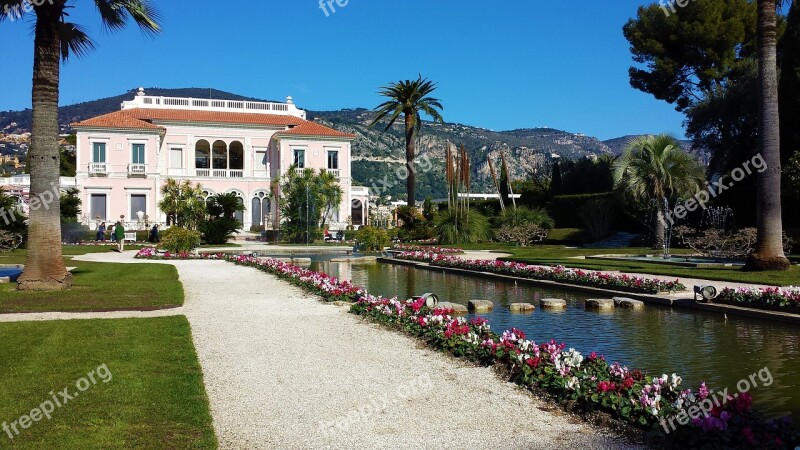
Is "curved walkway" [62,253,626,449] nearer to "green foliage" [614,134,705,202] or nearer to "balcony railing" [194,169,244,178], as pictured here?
"green foliage" [614,134,705,202]

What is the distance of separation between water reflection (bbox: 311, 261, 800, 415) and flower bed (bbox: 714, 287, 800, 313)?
0.43m

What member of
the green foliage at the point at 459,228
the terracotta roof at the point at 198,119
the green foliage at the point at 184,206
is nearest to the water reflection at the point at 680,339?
the green foliage at the point at 459,228

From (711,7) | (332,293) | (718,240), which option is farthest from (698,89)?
(332,293)

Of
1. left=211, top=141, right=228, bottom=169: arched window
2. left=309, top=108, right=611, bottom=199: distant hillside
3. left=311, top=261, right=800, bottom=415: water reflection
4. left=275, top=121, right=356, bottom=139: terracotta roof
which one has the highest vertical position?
left=309, top=108, right=611, bottom=199: distant hillside

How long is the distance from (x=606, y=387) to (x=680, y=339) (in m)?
4.62

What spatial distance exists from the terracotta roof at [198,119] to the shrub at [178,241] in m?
25.5

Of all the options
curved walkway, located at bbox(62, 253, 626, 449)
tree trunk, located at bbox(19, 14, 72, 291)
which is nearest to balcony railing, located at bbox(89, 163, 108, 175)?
tree trunk, located at bbox(19, 14, 72, 291)

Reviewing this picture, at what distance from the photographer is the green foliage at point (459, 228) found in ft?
113

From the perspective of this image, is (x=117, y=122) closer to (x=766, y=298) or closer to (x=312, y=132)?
(x=312, y=132)

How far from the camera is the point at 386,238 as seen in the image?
3334cm

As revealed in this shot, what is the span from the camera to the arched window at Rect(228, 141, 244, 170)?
2331 inches

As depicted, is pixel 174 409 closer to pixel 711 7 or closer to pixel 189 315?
pixel 189 315

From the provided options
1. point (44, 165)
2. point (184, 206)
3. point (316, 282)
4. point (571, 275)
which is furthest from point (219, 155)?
point (571, 275)

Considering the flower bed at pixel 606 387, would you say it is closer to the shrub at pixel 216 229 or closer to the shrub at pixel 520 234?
the shrub at pixel 520 234
